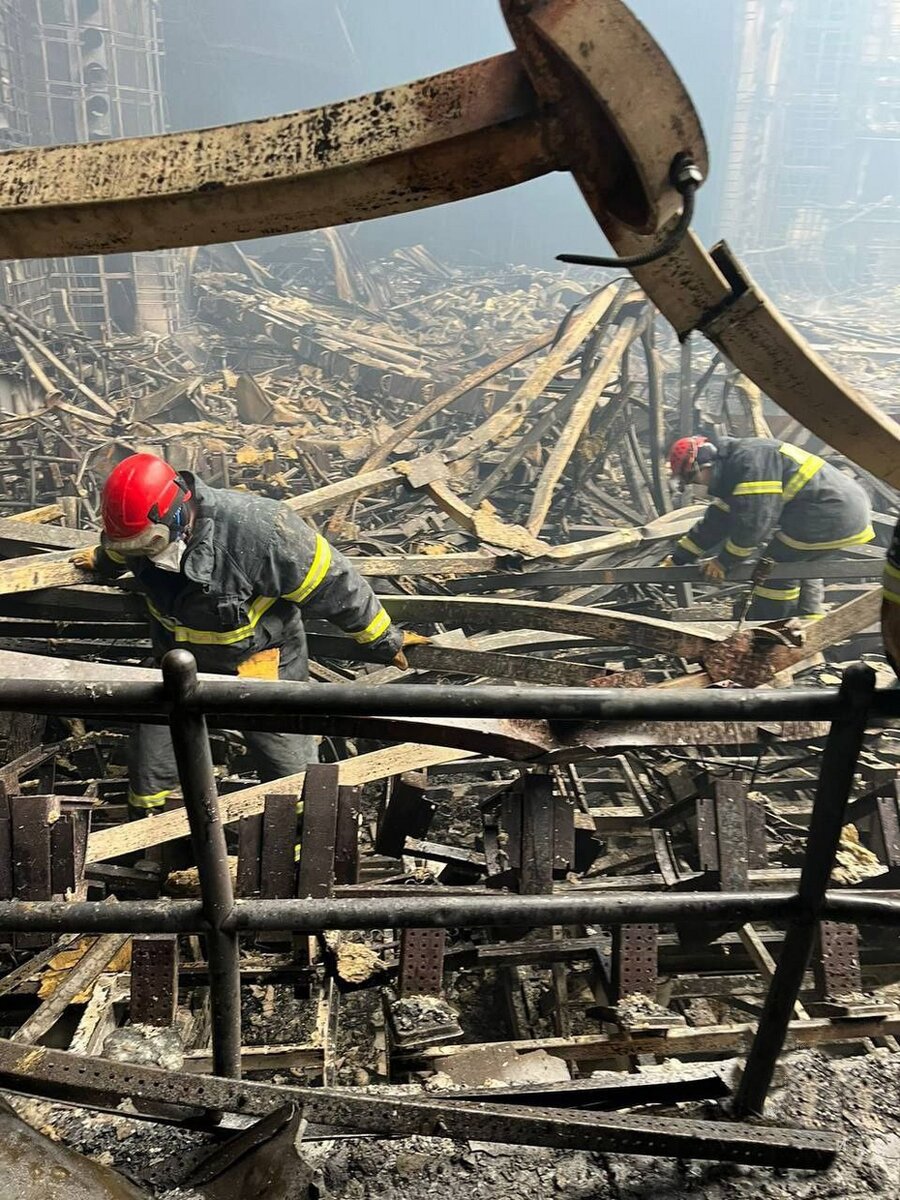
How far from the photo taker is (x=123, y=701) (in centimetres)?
99

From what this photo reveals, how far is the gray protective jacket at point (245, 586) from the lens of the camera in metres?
3.25

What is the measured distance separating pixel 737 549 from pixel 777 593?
49cm

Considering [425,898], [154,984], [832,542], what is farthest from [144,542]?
[832,542]

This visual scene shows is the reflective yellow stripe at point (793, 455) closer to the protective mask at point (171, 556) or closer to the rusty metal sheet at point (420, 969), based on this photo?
the protective mask at point (171, 556)

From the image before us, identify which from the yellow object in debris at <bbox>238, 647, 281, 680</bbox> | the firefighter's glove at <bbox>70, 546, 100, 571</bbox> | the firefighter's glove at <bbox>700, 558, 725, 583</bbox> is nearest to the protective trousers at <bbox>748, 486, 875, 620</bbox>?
the firefighter's glove at <bbox>700, 558, 725, 583</bbox>

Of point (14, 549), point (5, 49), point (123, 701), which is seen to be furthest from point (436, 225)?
point (123, 701)

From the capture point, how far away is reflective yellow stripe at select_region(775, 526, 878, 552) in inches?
217

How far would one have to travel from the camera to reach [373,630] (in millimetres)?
3551

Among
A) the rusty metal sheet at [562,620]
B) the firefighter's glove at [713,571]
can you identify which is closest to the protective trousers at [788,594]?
the firefighter's glove at [713,571]

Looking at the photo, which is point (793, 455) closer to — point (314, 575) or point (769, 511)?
point (769, 511)

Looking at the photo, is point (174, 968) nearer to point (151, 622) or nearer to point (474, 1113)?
point (474, 1113)

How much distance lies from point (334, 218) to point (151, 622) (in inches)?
106

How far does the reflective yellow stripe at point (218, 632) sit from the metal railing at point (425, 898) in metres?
2.18

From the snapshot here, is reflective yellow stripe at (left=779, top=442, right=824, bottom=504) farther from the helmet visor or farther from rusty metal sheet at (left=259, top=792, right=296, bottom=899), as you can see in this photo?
rusty metal sheet at (left=259, top=792, right=296, bottom=899)
